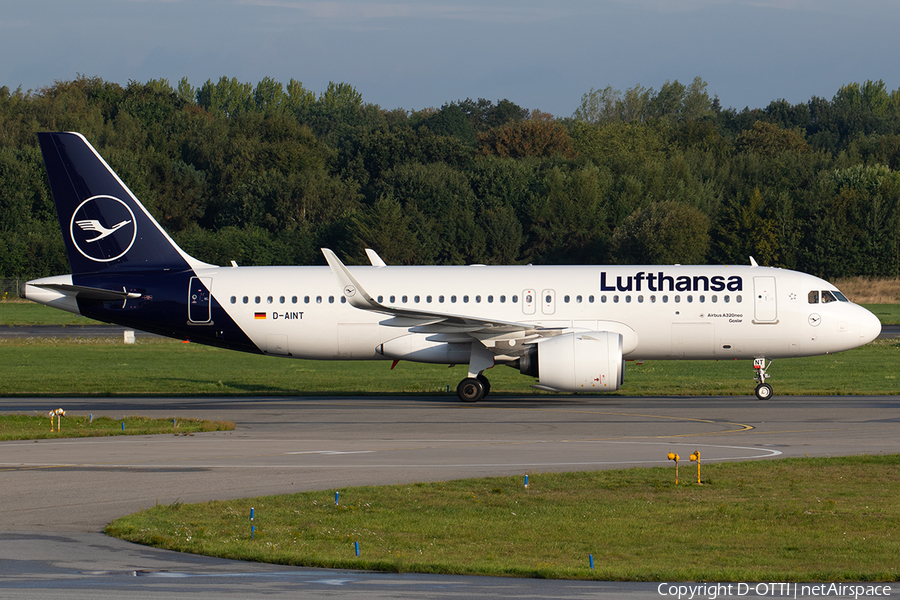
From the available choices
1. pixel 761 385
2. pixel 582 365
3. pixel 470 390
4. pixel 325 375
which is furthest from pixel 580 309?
pixel 325 375

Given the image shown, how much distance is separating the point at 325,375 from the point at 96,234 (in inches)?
468

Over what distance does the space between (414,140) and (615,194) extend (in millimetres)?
25763

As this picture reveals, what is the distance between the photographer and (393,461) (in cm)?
2017

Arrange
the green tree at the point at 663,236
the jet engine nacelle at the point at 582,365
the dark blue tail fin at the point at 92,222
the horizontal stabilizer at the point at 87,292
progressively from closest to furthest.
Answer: the jet engine nacelle at the point at 582,365
the horizontal stabilizer at the point at 87,292
the dark blue tail fin at the point at 92,222
the green tree at the point at 663,236

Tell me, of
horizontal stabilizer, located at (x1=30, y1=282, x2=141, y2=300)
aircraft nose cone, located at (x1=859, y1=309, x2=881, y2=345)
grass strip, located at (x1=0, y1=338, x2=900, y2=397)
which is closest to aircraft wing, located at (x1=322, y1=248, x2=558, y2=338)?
grass strip, located at (x1=0, y1=338, x2=900, y2=397)

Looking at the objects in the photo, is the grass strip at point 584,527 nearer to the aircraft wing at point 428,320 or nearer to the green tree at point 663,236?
the aircraft wing at point 428,320

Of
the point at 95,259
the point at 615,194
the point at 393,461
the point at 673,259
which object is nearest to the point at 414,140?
the point at 615,194

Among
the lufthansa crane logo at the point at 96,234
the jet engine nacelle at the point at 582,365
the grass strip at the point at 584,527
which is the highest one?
the lufthansa crane logo at the point at 96,234

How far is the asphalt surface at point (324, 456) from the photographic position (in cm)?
1127

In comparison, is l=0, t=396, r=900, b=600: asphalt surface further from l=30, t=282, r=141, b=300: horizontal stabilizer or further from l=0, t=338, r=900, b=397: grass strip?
l=30, t=282, r=141, b=300: horizontal stabilizer

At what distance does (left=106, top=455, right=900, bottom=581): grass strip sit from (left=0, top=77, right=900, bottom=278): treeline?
6897 cm

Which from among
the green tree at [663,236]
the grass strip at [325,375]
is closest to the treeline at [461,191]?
the green tree at [663,236]

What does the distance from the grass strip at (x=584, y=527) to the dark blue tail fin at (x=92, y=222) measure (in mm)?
18275

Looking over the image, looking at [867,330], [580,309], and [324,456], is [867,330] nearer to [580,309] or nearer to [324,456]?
[580,309]
